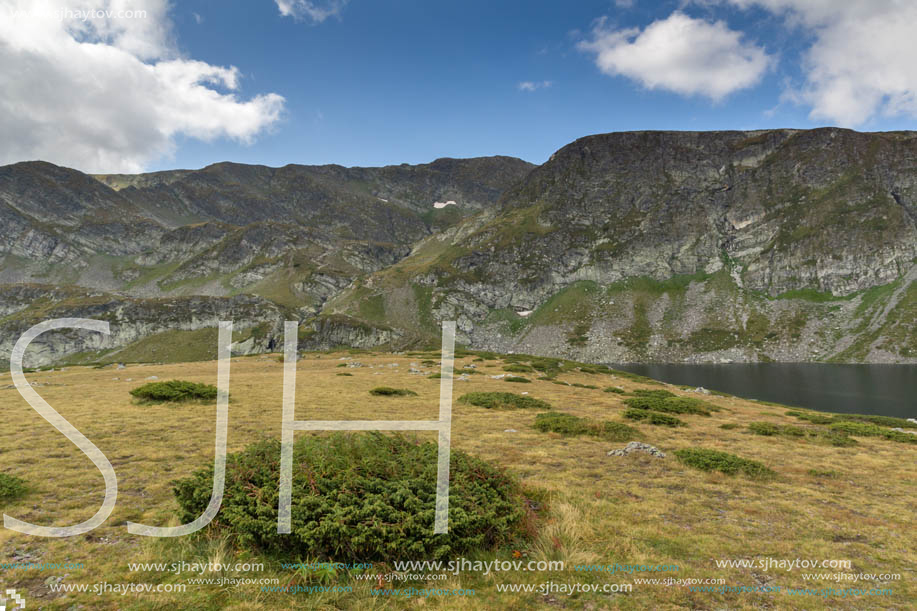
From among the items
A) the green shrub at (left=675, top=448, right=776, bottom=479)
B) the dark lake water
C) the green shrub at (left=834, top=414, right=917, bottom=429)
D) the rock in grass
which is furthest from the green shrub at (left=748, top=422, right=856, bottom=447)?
the dark lake water

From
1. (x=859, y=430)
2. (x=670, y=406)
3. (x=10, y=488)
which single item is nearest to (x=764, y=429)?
(x=670, y=406)

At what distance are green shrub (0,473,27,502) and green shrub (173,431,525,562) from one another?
15.8ft

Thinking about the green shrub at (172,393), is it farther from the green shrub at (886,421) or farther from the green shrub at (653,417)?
the green shrub at (886,421)

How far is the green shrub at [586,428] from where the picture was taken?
17625mm

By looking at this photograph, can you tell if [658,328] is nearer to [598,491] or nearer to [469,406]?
[469,406]

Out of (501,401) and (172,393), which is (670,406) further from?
(172,393)

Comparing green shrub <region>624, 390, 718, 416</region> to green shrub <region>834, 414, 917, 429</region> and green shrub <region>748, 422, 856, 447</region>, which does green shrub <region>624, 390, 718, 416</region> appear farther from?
green shrub <region>834, 414, 917, 429</region>

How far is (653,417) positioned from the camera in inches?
853

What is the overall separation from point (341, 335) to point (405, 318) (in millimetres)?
34852

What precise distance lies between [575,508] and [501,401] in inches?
623

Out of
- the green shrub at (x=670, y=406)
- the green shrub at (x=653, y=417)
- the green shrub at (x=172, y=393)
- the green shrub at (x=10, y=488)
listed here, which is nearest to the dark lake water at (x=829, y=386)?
the green shrub at (x=670, y=406)

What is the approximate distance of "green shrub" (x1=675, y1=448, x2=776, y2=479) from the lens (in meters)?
13.1

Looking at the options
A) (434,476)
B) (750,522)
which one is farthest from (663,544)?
(434,476)

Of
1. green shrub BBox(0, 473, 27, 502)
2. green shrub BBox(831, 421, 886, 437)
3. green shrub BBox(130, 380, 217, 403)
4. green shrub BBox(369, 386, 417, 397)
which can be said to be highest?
green shrub BBox(0, 473, 27, 502)
